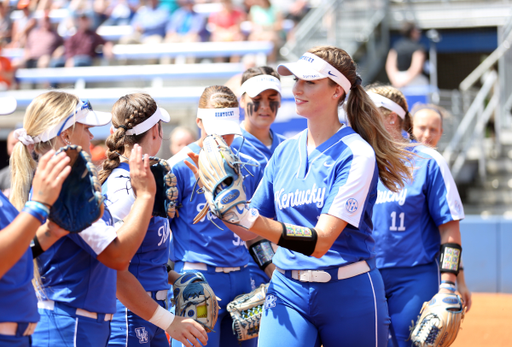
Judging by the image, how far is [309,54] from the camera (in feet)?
10.3

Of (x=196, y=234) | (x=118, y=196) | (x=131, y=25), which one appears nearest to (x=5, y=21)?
(x=131, y=25)

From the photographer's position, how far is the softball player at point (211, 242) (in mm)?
4066

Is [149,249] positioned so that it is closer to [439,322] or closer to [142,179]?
[142,179]

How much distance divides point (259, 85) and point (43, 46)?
10647 mm

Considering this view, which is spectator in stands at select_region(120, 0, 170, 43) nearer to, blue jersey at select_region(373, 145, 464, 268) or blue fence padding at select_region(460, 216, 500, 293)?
blue fence padding at select_region(460, 216, 500, 293)

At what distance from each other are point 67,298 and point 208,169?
0.83 meters

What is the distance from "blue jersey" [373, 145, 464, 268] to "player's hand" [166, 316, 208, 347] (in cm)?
159

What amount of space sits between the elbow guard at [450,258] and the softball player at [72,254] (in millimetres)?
2168

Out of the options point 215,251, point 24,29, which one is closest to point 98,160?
point 215,251

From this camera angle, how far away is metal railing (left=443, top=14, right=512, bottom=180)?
11375 millimetres

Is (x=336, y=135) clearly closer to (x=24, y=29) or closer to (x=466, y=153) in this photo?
(x=466, y=153)

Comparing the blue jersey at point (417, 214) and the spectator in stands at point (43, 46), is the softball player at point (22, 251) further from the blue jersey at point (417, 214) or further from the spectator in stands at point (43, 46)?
the spectator in stands at point (43, 46)

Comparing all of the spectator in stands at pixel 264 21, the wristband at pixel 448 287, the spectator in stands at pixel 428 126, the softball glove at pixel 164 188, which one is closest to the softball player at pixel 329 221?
the softball glove at pixel 164 188

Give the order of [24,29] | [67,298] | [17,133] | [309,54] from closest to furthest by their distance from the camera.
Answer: [67,298] → [17,133] → [309,54] → [24,29]
